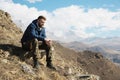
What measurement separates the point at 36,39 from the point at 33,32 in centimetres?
35

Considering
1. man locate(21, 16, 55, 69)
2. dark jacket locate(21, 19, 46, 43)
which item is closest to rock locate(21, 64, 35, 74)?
man locate(21, 16, 55, 69)

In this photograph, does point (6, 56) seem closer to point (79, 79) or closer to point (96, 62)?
point (79, 79)

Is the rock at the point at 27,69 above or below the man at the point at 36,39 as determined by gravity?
below

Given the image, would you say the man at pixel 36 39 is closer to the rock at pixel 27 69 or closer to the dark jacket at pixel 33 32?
the dark jacket at pixel 33 32

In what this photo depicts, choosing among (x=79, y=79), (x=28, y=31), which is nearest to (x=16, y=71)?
(x=28, y=31)

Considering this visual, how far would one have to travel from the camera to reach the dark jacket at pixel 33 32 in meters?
14.7

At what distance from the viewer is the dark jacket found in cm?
1465

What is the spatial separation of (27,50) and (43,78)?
228 centimetres

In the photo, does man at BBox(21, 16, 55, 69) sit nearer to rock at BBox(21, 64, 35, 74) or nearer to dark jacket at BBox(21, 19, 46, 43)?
dark jacket at BBox(21, 19, 46, 43)

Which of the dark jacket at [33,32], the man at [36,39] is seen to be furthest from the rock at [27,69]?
the dark jacket at [33,32]

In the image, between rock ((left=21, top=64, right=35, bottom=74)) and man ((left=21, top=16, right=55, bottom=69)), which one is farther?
man ((left=21, top=16, right=55, bottom=69))

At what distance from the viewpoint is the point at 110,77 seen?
62.7 meters

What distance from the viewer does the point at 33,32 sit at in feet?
47.8

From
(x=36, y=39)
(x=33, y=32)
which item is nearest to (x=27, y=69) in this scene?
(x=36, y=39)
